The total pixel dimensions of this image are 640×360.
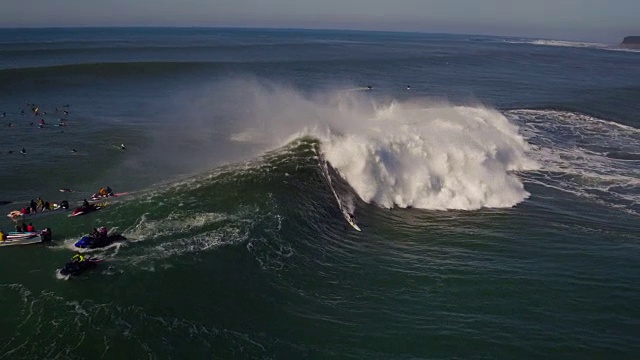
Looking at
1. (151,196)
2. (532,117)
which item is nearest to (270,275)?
(151,196)

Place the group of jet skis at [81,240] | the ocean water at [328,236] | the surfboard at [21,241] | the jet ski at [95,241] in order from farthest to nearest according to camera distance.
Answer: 1. the surfboard at [21,241]
2. the jet ski at [95,241]
3. the group of jet skis at [81,240]
4. the ocean water at [328,236]

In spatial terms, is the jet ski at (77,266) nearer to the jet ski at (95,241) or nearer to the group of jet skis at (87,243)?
the group of jet skis at (87,243)

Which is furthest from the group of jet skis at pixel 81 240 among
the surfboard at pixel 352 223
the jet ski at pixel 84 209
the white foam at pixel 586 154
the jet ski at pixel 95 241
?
the white foam at pixel 586 154

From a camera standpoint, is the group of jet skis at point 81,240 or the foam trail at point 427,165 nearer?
the group of jet skis at point 81,240

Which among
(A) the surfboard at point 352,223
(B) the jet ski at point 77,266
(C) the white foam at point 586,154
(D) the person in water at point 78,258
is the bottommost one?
(A) the surfboard at point 352,223

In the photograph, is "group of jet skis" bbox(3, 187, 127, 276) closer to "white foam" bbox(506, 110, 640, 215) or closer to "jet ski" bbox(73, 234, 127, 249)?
"jet ski" bbox(73, 234, 127, 249)

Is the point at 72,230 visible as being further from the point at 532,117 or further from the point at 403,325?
the point at 532,117
